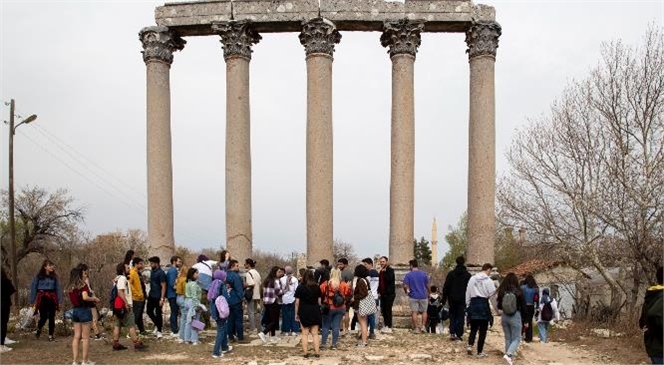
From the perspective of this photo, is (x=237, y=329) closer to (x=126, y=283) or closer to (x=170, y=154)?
(x=126, y=283)

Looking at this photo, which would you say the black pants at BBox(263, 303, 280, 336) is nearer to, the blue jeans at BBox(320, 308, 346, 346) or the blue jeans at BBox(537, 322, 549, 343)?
the blue jeans at BBox(320, 308, 346, 346)

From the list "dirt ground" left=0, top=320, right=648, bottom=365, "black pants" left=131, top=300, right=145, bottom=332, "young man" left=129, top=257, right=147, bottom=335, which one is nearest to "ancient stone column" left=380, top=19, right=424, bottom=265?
"dirt ground" left=0, top=320, right=648, bottom=365

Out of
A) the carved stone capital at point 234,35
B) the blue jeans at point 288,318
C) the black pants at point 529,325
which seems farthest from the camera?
the carved stone capital at point 234,35

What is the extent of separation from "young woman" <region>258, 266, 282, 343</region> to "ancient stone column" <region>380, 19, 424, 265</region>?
6.13m

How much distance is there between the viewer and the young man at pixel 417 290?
1694cm

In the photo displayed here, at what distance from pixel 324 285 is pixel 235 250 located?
7.56m

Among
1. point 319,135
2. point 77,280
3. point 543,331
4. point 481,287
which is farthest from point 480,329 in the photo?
point 319,135

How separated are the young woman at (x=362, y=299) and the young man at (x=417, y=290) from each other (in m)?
2.09

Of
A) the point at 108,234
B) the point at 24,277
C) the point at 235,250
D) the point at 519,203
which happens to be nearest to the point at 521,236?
the point at 519,203

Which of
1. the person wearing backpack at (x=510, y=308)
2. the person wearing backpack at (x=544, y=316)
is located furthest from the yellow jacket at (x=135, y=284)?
the person wearing backpack at (x=544, y=316)

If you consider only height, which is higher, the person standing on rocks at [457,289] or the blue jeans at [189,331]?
the person standing on rocks at [457,289]

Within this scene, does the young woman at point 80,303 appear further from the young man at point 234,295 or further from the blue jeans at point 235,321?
the blue jeans at point 235,321

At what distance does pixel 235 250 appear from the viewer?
2159 centimetres

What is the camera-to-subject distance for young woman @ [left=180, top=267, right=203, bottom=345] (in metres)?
14.7
